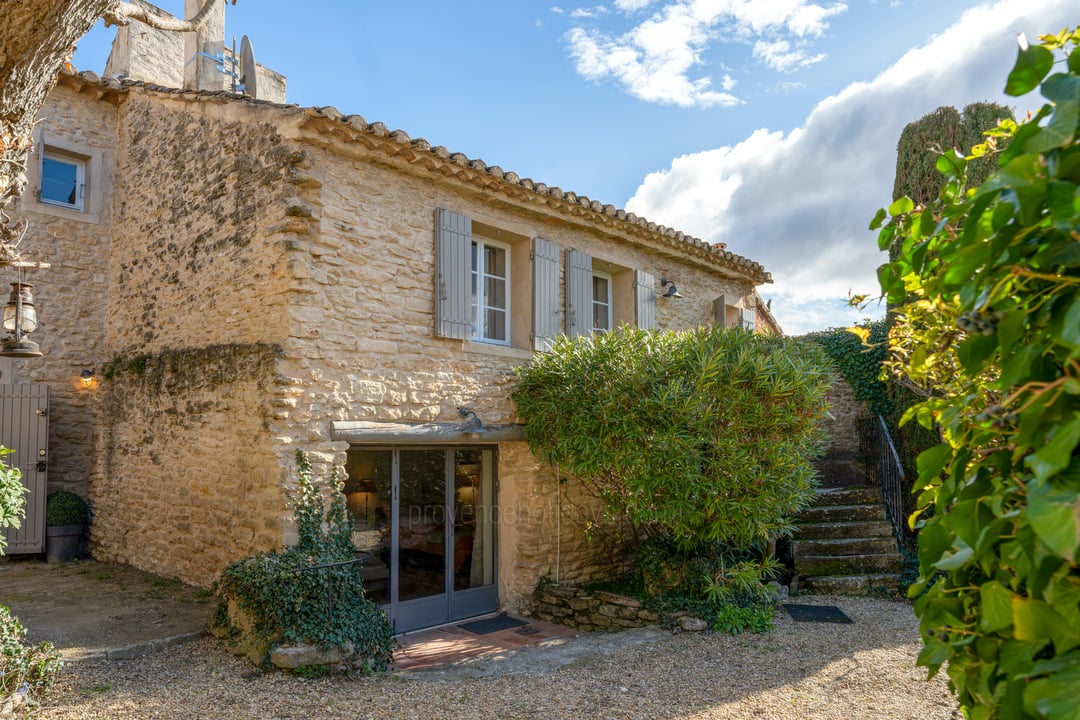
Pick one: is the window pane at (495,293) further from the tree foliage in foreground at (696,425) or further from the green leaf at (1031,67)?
the green leaf at (1031,67)

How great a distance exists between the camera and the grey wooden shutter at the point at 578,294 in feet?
27.0

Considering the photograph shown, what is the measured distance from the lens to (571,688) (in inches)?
193

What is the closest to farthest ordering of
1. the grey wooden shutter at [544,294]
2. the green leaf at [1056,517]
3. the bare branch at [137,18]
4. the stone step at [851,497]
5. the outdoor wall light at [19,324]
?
the green leaf at [1056,517]
the bare branch at [137,18]
the outdoor wall light at [19,324]
the grey wooden shutter at [544,294]
the stone step at [851,497]

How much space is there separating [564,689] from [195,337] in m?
4.96

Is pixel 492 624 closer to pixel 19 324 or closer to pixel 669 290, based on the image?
pixel 669 290

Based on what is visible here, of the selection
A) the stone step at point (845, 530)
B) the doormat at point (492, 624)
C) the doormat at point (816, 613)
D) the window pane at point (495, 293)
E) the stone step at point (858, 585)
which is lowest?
the doormat at point (492, 624)

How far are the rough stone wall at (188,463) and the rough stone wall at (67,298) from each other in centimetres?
59

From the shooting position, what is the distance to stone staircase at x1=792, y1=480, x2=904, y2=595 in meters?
8.10

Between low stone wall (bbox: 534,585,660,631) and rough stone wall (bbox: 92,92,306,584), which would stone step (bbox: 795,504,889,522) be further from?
rough stone wall (bbox: 92,92,306,584)

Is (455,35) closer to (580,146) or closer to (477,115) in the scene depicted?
(477,115)

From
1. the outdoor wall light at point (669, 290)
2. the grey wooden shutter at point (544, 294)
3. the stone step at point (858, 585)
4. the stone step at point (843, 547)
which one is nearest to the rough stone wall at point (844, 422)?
the stone step at point (843, 547)

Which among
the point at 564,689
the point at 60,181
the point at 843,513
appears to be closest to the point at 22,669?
the point at 564,689

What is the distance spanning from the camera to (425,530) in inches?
280

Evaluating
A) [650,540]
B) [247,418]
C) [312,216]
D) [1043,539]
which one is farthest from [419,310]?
[1043,539]
